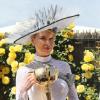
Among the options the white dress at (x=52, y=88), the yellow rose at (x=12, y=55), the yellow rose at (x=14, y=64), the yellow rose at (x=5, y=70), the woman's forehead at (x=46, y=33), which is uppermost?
the woman's forehead at (x=46, y=33)

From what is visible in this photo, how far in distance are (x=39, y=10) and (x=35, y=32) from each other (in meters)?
0.28

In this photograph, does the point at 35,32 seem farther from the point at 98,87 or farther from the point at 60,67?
the point at 98,87

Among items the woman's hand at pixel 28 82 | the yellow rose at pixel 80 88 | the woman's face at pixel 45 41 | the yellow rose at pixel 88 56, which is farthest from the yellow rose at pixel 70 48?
the woman's hand at pixel 28 82

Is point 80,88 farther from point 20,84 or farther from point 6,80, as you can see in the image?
point 20,84

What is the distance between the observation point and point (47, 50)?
331 centimetres

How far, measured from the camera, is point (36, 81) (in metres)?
3.19

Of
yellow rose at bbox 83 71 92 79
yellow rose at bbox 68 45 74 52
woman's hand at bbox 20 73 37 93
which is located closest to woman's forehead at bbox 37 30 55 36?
woman's hand at bbox 20 73 37 93

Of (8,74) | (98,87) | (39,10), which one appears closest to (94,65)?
(98,87)

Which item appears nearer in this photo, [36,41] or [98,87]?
[36,41]

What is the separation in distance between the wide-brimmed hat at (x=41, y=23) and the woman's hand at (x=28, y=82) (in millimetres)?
306

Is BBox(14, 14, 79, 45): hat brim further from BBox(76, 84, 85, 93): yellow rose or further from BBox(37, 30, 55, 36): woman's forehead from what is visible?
BBox(76, 84, 85, 93): yellow rose

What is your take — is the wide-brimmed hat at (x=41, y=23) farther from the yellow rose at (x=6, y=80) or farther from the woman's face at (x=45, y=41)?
the yellow rose at (x=6, y=80)

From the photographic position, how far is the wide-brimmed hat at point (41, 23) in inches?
130

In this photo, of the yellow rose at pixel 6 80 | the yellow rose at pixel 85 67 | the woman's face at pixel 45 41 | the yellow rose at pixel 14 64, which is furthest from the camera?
the yellow rose at pixel 85 67
